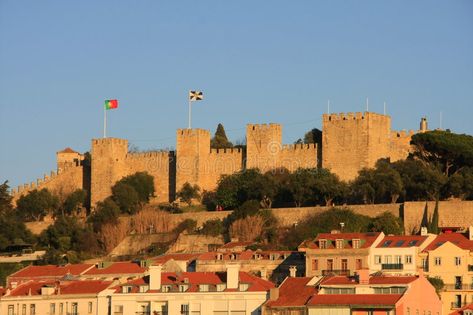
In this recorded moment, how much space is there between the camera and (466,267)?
58.6 meters

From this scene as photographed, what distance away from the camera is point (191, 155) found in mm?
81938

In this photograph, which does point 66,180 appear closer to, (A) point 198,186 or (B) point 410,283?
(A) point 198,186

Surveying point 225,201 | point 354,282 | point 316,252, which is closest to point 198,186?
point 225,201

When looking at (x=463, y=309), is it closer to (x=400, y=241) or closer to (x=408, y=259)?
(x=408, y=259)

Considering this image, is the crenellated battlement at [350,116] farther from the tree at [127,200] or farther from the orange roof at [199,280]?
the orange roof at [199,280]

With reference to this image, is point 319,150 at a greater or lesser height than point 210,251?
greater

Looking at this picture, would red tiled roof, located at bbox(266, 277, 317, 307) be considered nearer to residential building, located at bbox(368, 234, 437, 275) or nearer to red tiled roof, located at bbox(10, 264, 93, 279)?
residential building, located at bbox(368, 234, 437, 275)

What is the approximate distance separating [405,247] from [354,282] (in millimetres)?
7299

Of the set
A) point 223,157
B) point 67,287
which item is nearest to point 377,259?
point 67,287

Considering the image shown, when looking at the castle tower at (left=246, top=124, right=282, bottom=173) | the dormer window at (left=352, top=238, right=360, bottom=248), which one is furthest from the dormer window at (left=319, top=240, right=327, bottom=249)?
the castle tower at (left=246, top=124, right=282, bottom=173)

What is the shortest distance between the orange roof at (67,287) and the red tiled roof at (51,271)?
4874 mm

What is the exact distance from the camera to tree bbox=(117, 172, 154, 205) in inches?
3223

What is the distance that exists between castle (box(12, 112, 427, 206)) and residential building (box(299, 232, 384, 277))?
15731mm

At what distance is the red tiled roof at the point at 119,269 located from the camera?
62594 millimetres
